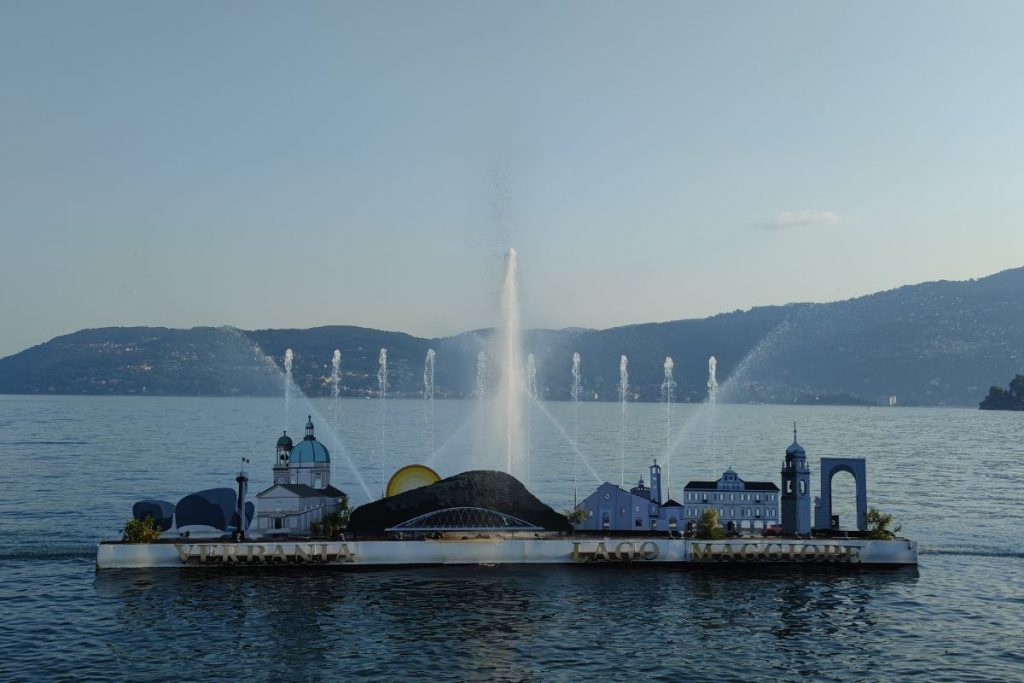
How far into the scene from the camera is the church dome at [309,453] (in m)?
76.7

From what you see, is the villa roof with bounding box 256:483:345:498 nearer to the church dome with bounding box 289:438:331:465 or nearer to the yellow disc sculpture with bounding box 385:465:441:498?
the church dome with bounding box 289:438:331:465

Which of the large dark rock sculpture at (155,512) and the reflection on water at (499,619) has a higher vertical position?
the large dark rock sculpture at (155,512)

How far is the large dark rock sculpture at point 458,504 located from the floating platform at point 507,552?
2.33 m

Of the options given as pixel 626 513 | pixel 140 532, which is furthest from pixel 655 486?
pixel 140 532

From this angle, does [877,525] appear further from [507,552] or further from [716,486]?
[507,552]

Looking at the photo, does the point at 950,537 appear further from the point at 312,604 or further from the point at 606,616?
the point at 312,604

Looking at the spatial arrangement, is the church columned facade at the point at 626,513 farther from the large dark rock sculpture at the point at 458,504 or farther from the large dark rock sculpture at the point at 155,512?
the large dark rock sculpture at the point at 155,512

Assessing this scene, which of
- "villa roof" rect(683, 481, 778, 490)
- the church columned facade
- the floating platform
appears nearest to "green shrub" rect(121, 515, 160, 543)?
the floating platform

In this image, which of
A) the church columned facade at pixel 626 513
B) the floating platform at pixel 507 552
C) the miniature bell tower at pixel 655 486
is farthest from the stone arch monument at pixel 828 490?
the miniature bell tower at pixel 655 486

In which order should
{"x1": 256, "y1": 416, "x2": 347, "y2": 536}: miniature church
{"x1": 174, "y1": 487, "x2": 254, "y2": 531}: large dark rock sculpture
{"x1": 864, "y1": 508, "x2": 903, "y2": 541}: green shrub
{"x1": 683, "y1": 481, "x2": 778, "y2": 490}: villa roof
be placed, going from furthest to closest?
{"x1": 683, "y1": 481, "x2": 778, "y2": 490}: villa roof, {"x1": 864, "y1": 508, "x2": 903, "y2": 541}: green shrub, {"x1": 256, "y1": 416, "x2": 347, "y2": 536}: miniature church, {"x1": 174, "y1": 487, "x2": 254, "y2": 531}: large dark rock sculpture

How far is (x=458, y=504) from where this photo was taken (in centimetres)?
7000

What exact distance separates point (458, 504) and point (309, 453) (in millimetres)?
15316

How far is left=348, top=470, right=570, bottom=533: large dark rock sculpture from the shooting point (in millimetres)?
69938

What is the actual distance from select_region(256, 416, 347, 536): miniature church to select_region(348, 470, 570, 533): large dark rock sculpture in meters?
3.97
